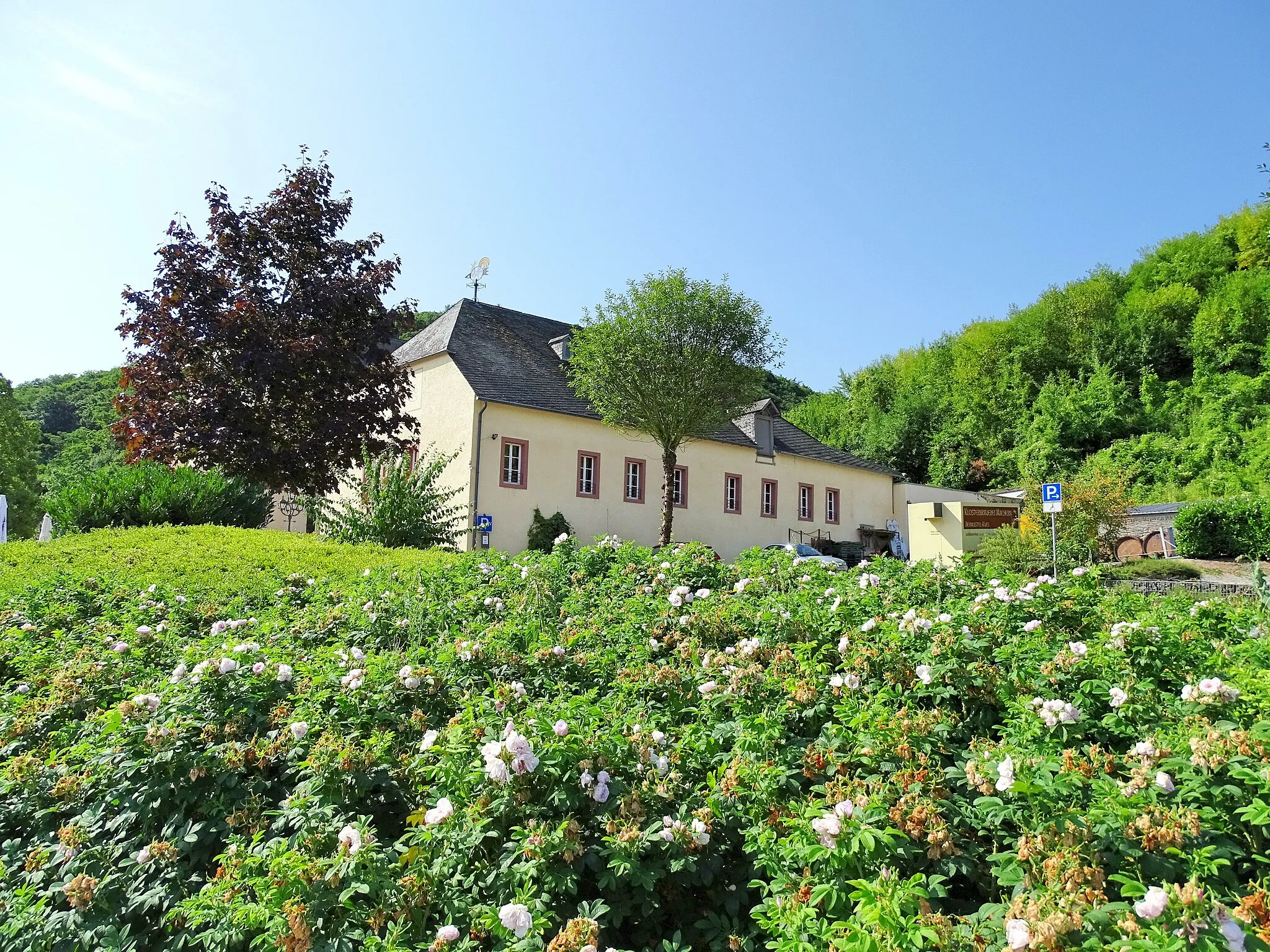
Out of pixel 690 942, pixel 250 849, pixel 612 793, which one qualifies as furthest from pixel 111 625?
pixel 690 942

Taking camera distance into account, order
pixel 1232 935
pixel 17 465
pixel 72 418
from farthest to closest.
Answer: pixel 72 418 → pixel 17 465 → pixel 1232 935

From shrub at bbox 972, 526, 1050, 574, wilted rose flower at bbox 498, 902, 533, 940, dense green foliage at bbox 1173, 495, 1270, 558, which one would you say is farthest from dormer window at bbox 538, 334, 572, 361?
wilted rose flower at bbox 498, 902, 533, 940

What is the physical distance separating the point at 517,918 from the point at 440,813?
1.65 ft

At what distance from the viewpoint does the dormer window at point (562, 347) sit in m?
29.5

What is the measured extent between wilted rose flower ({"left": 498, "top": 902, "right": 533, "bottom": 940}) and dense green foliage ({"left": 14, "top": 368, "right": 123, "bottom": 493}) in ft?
162

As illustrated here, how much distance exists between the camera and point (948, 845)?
2338mm

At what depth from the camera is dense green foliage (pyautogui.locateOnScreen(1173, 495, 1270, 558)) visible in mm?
24266

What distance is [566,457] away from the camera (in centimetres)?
2616

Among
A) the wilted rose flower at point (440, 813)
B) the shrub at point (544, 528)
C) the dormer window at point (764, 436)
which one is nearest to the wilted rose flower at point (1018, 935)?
the wilted rose flower at point (440, 813)

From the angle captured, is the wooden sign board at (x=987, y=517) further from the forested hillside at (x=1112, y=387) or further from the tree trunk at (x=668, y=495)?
the forested hillside at (x=1112, y=387)

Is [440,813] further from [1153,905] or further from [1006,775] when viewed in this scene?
[1153,905]

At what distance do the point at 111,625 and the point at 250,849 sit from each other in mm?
3374

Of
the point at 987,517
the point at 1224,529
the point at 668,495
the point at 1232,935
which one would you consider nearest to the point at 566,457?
the point at 668,495

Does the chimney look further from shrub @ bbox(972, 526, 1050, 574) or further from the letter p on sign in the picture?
the letter p on sign
